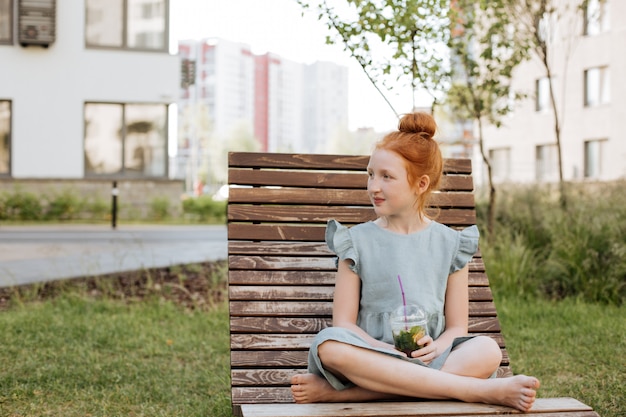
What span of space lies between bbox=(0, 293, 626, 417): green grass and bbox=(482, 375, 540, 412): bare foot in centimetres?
170

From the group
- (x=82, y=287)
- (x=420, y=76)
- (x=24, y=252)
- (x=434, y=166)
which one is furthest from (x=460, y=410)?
(x=24, y=252)

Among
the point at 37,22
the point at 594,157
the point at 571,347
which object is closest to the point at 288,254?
the point at 571,347

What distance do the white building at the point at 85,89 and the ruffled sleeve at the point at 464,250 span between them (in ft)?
61.3

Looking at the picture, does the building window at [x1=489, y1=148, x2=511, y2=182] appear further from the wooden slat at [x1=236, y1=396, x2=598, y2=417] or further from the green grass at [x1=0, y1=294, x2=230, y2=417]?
the wooden slat at [x1=236, y1=396, x2=598, y2=417]

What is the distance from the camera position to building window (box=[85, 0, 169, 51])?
21016mm

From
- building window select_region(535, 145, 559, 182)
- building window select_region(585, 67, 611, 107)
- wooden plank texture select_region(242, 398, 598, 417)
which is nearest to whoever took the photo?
wooden plank texture select_region(242, 398, 598, 417)

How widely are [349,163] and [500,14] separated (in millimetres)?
5643

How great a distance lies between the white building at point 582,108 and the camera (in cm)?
2701

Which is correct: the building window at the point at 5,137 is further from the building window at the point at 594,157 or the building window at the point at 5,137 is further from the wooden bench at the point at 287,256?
the building window at the point at 594,157

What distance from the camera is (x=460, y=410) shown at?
248cm

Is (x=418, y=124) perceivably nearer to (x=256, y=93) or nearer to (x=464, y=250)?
(x=464, y=250)

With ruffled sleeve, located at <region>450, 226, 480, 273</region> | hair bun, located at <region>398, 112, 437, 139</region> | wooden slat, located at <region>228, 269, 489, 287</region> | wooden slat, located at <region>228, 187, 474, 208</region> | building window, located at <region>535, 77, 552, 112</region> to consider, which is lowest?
wooden slat, located at <region>228, 269, 489, 287</region>

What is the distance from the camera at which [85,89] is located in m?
20.9

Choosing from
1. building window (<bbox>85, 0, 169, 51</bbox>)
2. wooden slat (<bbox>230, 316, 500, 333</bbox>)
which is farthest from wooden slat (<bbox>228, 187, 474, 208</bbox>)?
building window (<bbox>85, 0, 169, 51</bbox>)
